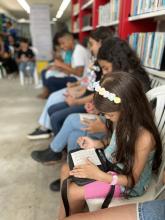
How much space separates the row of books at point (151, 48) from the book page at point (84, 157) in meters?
0.77

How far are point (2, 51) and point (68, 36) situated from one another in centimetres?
334

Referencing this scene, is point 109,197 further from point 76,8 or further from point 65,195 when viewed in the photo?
point 76,8

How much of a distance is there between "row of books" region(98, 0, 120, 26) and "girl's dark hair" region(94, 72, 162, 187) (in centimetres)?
131

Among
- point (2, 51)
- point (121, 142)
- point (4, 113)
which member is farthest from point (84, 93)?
point (2, 51)

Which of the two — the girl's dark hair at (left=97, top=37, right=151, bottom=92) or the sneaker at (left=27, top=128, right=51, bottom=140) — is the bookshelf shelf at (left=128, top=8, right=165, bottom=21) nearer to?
the girl's dark hair at (left=97, top=37, right=151, bottom=92)

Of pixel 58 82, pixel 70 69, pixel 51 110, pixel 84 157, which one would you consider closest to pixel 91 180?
pixel 84 157

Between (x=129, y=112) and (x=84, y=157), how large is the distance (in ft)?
1.08

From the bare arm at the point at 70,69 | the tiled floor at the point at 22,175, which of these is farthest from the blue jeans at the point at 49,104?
the bare arm at the point at 70,69

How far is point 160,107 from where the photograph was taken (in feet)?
3.89

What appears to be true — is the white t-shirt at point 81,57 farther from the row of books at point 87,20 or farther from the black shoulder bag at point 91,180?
the black shoulder bag at point 91,180

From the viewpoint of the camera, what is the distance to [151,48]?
1.52 m

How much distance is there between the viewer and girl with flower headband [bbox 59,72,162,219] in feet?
3.08

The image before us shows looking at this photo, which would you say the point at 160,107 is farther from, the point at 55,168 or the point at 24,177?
the point at 24,177

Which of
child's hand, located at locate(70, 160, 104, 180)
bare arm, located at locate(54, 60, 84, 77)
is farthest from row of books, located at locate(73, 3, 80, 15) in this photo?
child's hand, located at locate(70, 160, 104, 180)
